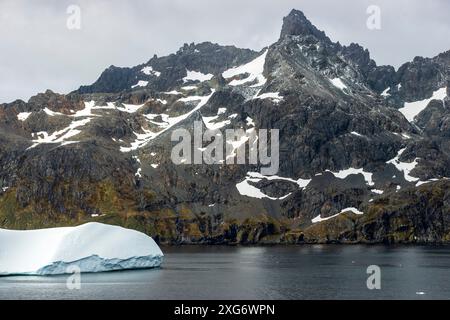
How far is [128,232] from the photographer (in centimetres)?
14625

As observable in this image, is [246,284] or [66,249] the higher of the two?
[66,249]

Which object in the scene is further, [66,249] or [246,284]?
[66,249]

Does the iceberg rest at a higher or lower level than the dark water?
higher

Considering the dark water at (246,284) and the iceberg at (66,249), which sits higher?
the iceberg at (66,249)

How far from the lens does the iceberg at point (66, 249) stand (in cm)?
13225

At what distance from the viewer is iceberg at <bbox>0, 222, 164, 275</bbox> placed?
13225cm

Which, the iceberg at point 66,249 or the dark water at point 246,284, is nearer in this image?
the dark water at point 246,284

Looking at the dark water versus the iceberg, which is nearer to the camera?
the dark water

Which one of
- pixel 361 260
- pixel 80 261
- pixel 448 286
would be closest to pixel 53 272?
pixel 80 261

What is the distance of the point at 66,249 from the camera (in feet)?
441
